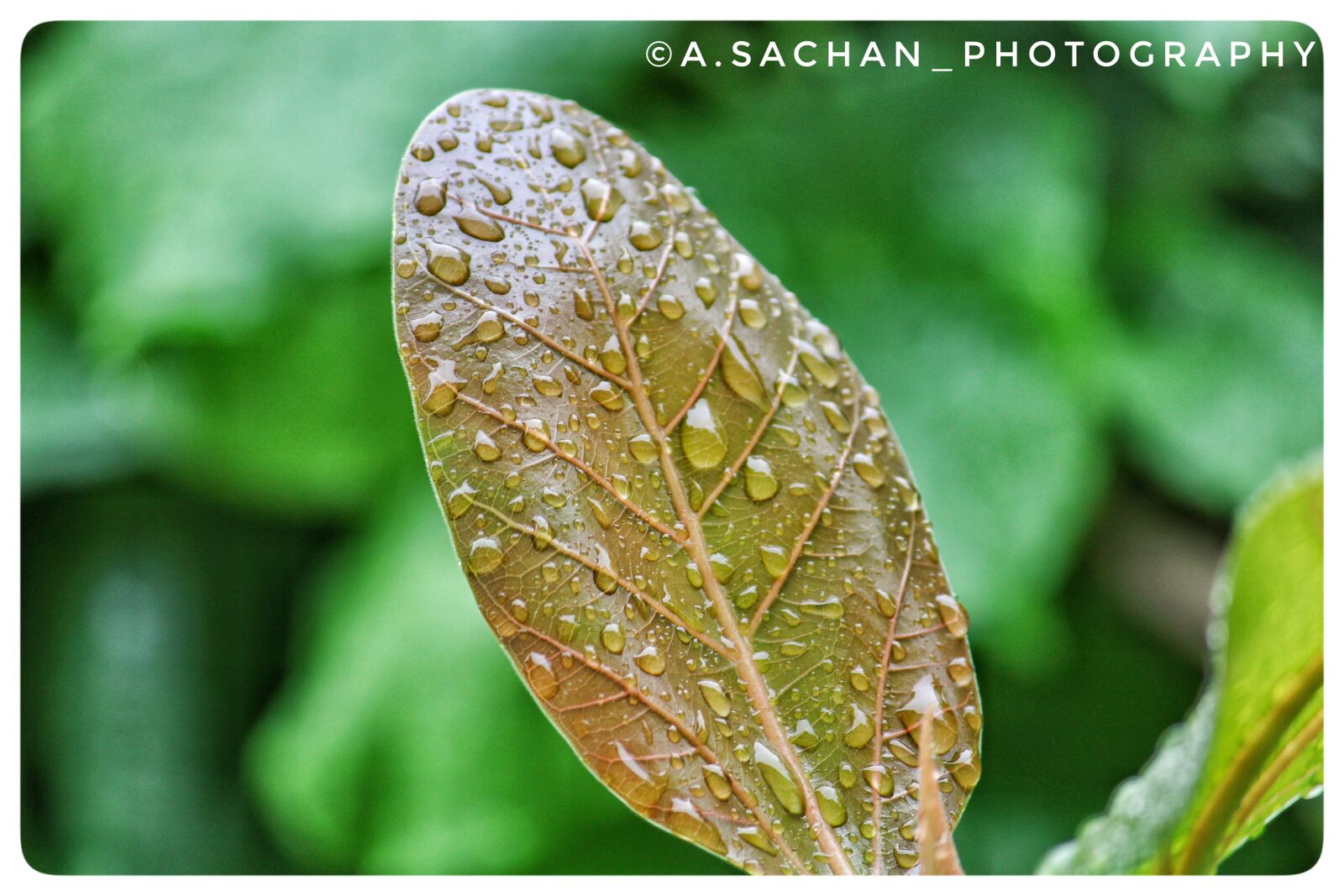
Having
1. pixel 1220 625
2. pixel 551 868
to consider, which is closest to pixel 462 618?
pixel 551 868

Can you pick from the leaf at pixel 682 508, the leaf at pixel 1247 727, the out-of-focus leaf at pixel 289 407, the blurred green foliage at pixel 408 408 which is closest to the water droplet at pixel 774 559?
the leaf at pixel 682 508

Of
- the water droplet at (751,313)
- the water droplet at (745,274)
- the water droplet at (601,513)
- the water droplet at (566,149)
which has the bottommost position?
the water droplet at (601,513)

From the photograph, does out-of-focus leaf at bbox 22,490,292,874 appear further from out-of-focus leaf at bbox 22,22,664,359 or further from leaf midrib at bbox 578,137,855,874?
leaf midrib at bbox 578,137,855,874

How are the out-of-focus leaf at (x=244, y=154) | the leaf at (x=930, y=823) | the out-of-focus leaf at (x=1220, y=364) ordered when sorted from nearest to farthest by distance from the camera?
the leaf at (x=930, y=823) < the out-of-focus leaf at (x=244, y=154) < the out-of-focus leaf at (x=1220, y=364)

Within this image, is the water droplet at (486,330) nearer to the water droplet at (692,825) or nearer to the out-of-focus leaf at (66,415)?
the water droplet at (692,825)

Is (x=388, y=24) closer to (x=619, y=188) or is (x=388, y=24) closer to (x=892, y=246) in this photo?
(x=892, y=246)

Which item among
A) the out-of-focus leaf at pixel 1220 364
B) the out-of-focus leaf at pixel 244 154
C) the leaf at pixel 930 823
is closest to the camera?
the leaf at pixel 930 823

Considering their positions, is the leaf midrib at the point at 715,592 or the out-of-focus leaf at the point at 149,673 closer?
the leaf midrib at the point at 715,592
